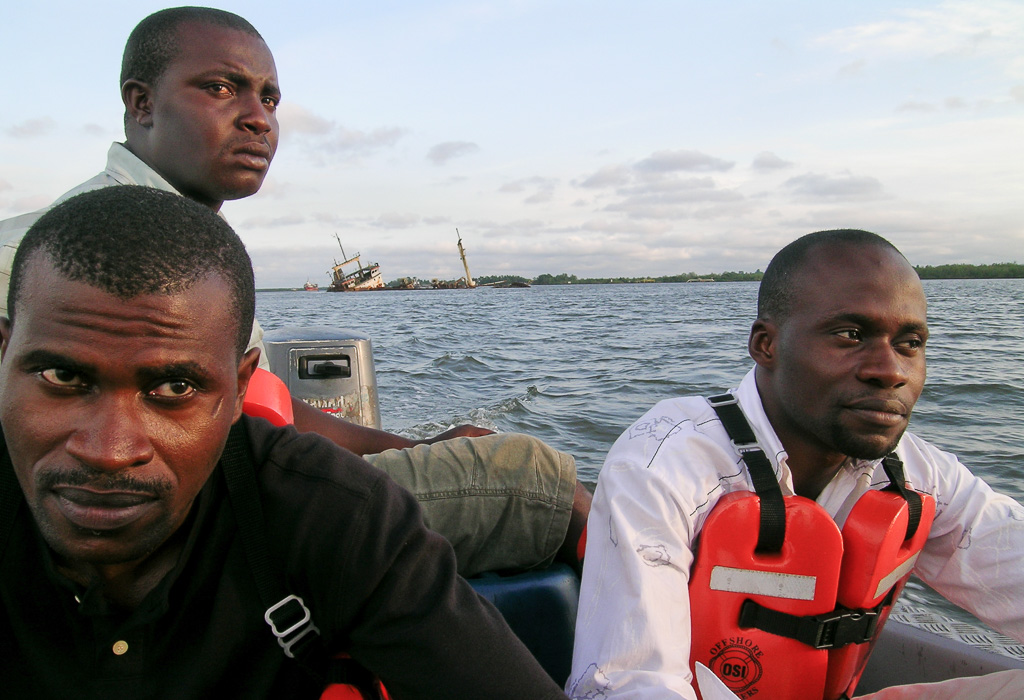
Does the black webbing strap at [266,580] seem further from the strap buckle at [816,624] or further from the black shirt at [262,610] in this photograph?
the strap buckle at [816,624]

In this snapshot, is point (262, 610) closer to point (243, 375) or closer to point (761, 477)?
point (243, 375)

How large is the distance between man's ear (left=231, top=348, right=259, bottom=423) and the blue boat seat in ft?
3.20

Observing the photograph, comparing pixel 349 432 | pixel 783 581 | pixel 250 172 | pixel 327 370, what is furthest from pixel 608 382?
pixel 783 581

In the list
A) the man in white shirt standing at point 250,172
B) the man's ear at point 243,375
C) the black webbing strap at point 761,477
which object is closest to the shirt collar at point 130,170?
the man in white shirt standing at point 250,172

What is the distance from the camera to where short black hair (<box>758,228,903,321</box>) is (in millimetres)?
1794

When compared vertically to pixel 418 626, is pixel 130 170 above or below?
above

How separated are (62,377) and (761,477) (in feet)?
4.57

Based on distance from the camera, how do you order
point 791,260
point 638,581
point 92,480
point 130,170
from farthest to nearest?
point 130,170 < point 791,260 < point 638,581 < point 92,480

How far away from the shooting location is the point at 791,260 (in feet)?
6.07

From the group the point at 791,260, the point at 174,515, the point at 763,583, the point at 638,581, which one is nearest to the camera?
the point at 174,515

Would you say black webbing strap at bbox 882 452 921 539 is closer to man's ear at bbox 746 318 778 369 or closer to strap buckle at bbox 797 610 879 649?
A: strap buckle at bbox 797 610 879 649

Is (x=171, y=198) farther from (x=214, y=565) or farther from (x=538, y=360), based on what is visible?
(x=538, y=360)

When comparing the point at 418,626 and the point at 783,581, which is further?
the point at 783,581

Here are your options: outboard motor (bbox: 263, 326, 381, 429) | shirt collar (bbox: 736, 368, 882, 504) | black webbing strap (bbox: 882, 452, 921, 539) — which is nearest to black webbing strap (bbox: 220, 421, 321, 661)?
shirt collar (bbox: 736, 368, 882, 504)
